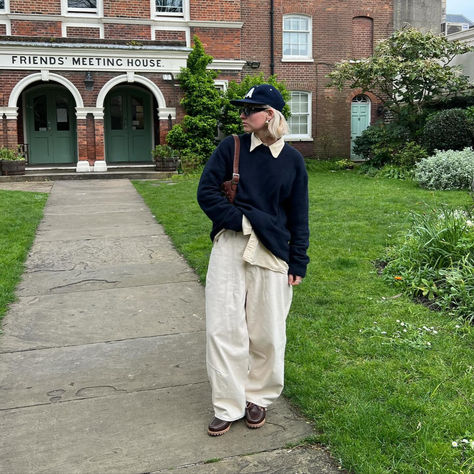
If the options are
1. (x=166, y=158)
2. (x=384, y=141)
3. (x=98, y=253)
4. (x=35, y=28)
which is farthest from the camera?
(x=35, y=28)

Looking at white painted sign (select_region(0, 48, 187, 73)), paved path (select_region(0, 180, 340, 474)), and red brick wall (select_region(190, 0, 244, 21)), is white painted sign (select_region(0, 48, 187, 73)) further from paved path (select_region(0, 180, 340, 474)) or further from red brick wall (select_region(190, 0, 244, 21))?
paved path (select_region(0, 180, 340, 474))

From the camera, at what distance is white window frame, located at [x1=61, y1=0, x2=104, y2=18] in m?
19.4

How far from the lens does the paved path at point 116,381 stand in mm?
3141

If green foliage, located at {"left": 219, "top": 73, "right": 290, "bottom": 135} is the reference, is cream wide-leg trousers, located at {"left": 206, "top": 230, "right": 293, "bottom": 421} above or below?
below

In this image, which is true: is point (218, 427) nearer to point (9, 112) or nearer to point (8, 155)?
point (8, 155)

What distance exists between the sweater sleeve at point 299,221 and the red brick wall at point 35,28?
18.2m

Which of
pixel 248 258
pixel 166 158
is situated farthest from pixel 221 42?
pixel 248 258

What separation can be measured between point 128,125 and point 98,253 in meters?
13.9

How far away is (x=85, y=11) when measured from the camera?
64.9 feet

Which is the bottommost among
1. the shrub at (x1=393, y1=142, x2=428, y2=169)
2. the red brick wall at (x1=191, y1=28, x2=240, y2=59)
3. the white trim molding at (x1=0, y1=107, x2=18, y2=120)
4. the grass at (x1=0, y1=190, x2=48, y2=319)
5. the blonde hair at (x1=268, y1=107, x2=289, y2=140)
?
the grass at (x1=0, y1=190, x2=48, y2=319)

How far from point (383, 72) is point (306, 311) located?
48.2 feet

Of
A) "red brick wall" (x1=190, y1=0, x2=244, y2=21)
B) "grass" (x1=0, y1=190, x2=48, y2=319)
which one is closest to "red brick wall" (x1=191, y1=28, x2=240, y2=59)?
"red brick wall" (x1=190, y1=0, x2=244, y2=21)

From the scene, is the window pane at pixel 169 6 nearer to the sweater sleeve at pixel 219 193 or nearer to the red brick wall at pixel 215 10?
the red brick wall at pixel 215 10

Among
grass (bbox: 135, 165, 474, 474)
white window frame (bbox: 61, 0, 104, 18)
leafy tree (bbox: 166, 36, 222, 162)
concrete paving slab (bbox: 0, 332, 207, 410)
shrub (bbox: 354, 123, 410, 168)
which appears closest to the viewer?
grass (bbox: 135, 165, 474, 474)
